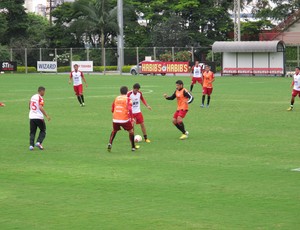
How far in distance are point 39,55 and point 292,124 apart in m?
63.1

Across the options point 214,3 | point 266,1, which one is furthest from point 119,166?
point 266,1

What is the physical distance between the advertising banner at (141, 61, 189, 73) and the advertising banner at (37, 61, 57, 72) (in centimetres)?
1240

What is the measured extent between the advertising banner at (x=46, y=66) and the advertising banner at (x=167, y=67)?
12.4 m

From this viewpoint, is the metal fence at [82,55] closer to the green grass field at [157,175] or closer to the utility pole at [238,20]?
the utility pole at [238,20]

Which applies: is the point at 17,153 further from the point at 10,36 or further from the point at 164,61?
the point at 10,36

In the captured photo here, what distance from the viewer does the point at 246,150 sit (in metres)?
19.8

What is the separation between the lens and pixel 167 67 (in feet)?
232

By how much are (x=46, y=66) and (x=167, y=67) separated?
1618cm

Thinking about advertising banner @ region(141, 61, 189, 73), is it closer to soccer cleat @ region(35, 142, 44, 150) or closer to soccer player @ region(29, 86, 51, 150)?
soccer player @ region(29, 86, 51, 150)

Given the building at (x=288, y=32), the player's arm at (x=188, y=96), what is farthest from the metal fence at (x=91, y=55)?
the player's arm at (x=188, y=96)

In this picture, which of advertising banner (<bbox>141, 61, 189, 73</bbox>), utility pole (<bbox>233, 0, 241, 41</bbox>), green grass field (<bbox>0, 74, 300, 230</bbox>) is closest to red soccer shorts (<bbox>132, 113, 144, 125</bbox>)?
green grass field (<bbox>0, 74, 300, 230</bbox>)

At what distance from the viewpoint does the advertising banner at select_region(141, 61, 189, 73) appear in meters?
70.1

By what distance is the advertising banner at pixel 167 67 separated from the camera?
230 feet

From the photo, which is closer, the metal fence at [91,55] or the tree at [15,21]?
the metal fence at [91,55]
